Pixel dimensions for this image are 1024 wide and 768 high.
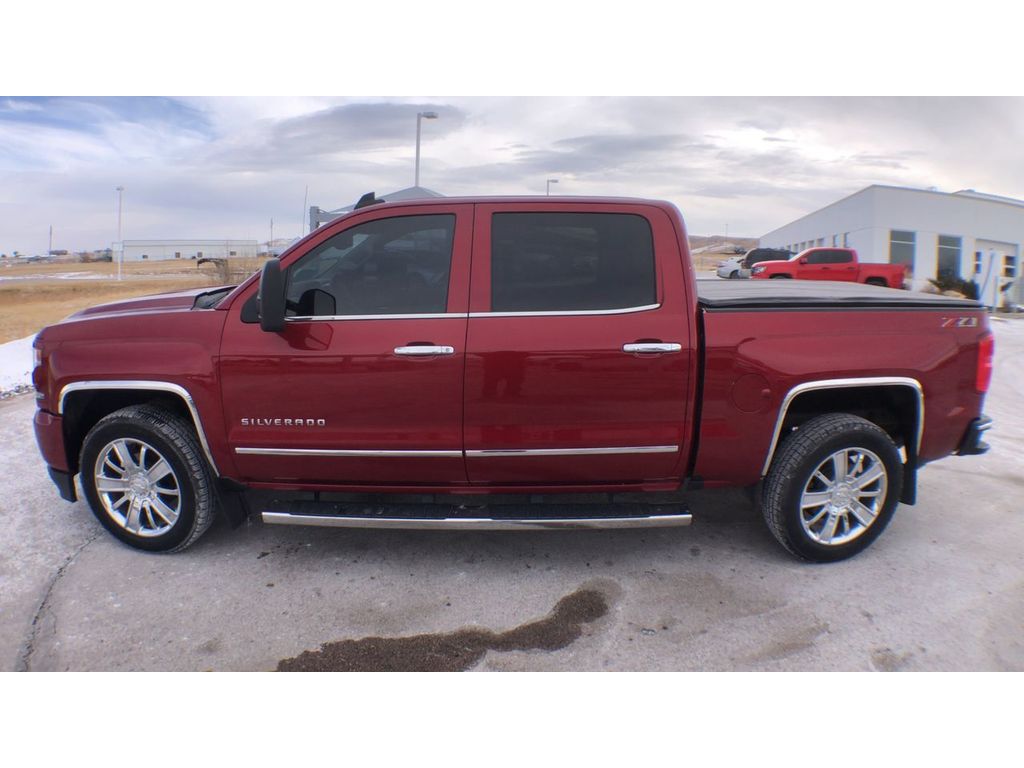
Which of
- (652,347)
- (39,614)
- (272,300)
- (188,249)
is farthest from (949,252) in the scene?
(188,249)

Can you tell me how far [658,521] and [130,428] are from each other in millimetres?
2911

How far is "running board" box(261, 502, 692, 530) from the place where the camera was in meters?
3.53

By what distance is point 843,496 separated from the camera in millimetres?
3805

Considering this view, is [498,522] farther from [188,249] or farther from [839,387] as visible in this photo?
[188,249]

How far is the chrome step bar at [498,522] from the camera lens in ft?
11.5

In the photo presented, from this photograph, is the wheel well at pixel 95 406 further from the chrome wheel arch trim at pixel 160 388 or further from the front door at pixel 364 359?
the front door at pixel 364 359

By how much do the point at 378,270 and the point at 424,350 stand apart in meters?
0.53

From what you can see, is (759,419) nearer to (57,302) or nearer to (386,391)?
(386,391)

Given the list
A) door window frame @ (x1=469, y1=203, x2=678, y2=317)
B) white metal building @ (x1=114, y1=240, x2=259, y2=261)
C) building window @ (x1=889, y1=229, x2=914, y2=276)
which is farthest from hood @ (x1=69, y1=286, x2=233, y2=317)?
building window @ (x1=889, y1=229, x2=914, y2=276)

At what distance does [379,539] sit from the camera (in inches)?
167

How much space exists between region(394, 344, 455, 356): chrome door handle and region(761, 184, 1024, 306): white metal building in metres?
35.3

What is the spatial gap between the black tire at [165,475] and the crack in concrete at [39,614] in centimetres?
28

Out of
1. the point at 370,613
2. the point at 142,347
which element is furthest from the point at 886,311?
the point at 142,347

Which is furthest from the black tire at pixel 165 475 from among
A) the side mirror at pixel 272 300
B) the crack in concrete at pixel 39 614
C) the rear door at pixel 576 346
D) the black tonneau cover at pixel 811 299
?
the black tonneau cover at pixel 811 299
